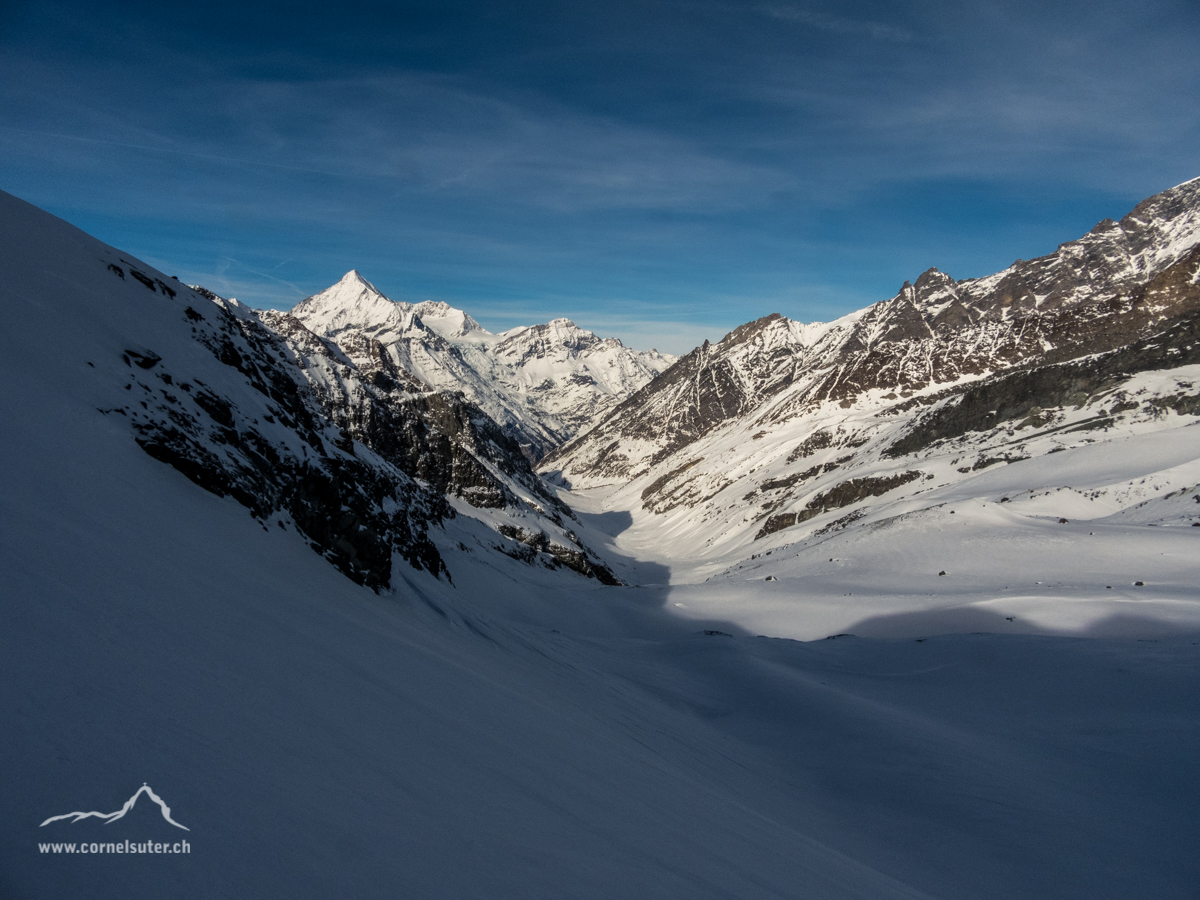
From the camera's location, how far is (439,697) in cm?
777

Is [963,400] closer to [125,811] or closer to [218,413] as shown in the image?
[218,413]

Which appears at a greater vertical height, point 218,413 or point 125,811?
point 218,413

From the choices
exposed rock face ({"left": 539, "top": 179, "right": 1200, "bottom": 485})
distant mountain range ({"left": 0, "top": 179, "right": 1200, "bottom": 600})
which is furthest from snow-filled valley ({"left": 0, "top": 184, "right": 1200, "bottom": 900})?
exposed rock face ({"left": 539, "top": 179, "right": 1200, "bottom": 485})

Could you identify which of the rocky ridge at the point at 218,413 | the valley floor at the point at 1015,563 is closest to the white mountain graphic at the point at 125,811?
the rocky ridge at the point at 218,413

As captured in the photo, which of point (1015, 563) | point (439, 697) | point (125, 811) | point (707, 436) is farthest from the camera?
point (707, 436)

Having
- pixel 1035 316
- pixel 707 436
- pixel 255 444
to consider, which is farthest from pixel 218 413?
pixel 707 436

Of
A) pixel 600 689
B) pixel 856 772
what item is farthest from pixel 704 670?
pixel 856 772

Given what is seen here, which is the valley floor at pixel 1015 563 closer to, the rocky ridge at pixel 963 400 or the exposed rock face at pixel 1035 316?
the rocky ridge at pixel 963 400

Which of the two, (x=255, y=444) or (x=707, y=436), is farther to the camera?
(x=707, y=436)

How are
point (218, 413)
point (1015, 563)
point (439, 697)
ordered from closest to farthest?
point (439, 697), point (218, 413), point (1015, 563)

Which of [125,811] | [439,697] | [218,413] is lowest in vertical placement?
[439,697]

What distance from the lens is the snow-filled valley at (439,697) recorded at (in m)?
3.67

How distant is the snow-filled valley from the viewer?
3666 millimetres

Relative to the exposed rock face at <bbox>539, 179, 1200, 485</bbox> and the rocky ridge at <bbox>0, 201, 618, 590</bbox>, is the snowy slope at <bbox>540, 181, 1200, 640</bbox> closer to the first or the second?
the exposed rock face at <bbox>539, 179, 1200, 485</bbox>
